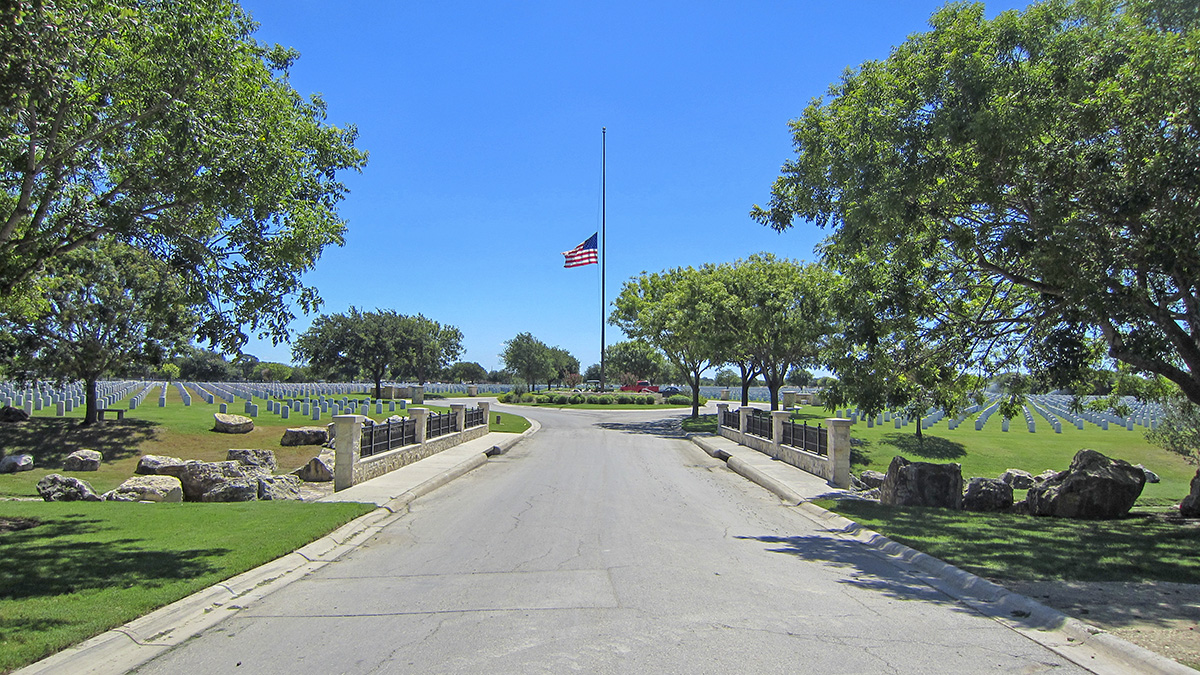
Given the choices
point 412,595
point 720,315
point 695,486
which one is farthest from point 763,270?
point 412,595

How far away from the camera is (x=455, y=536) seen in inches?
408

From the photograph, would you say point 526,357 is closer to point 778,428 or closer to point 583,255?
point 583,255

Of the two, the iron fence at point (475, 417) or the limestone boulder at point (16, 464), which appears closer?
the limestone boulder at point (16, 464)

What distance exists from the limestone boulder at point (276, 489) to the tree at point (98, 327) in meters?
12.5

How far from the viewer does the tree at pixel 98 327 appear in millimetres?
24984

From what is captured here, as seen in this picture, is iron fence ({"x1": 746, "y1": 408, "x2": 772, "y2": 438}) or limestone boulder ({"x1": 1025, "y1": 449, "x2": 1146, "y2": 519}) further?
iron fence ({"x1": 746, "y1": 408, "x2": 772, "y2": 438})

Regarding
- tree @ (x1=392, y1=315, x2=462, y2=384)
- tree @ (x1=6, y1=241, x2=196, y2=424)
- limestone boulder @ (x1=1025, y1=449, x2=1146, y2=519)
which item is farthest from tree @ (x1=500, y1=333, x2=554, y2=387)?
limestone boulder @ (x1=1025, y1=449, x2=1146, y2=519)

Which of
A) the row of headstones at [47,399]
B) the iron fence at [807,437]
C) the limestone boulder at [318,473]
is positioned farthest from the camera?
the row of headstones at [47,399]

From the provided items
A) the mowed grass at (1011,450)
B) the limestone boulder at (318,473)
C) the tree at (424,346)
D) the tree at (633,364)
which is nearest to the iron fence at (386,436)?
the limestone boulder at (318,473)

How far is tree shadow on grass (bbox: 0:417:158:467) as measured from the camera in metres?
22.6

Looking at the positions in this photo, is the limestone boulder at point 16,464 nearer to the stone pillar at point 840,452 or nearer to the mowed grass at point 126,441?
the mowed grass at point 126,441

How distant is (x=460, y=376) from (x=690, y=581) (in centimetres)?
11681

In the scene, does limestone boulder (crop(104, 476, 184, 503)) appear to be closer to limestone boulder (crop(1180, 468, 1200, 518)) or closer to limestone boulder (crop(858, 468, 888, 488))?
limestone boulder (crop(858, 468, 888, 488))

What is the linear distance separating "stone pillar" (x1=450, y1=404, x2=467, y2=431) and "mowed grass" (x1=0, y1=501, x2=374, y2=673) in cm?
1351
